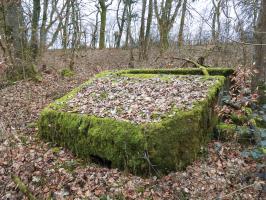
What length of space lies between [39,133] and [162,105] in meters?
3.02

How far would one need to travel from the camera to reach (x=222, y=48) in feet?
42.1

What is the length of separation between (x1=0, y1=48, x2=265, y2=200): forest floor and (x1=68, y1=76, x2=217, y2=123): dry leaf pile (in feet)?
3.52

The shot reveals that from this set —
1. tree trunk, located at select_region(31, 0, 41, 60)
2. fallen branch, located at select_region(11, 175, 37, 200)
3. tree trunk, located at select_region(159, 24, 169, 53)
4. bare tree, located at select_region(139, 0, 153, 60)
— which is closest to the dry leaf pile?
fallen branch, located at select_region(11, 175, 37, 200)

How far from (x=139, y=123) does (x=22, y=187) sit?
219cm

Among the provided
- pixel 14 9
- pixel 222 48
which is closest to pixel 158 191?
pixel 14 9

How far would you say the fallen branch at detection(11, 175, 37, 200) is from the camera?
13.6ft

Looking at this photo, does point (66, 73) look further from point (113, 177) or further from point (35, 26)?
point (113, 177)

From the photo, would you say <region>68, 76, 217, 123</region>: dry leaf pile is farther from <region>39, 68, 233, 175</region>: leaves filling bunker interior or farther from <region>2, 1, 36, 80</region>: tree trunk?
→ <region>2, 1, 36, 80</region>: tree trunk

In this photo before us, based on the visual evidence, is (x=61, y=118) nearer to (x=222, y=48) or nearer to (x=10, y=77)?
(x=10, y=77)

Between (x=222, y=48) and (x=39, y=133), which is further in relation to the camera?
(x=222, y=48)

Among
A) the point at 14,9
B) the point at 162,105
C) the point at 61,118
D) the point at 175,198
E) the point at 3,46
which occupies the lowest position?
the point at 175,198

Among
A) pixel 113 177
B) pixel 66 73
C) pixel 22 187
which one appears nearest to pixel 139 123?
pixel 113 177

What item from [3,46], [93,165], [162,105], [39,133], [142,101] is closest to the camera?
[93,165]

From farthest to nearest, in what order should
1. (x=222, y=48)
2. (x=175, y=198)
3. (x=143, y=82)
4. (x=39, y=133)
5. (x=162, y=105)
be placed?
(x=222, y=48) → (x=143, y=82) → (x=39, y=133) → (x=162, y=105) → (x=175, y=198)
